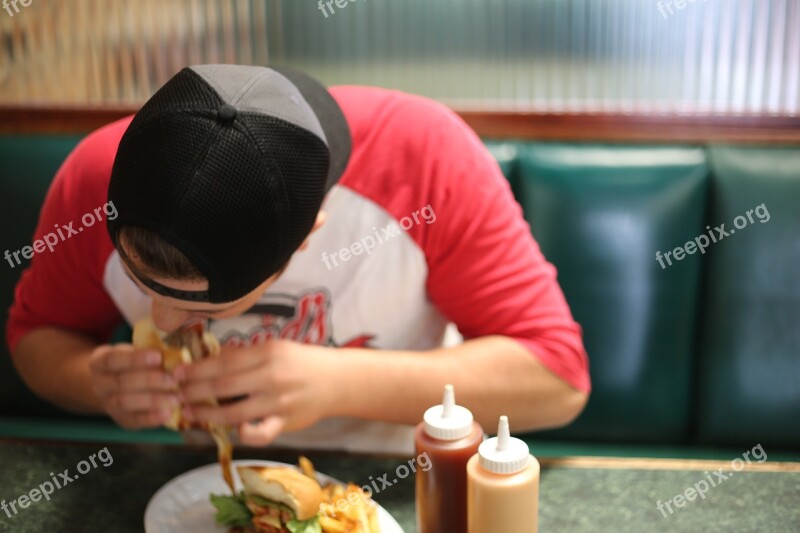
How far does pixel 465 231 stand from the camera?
4.48 ft

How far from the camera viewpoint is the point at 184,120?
90 cm

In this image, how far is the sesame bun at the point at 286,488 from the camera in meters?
1.04

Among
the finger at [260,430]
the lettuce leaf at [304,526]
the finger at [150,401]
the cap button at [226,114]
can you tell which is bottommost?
the lettuce leaf at [304,526]

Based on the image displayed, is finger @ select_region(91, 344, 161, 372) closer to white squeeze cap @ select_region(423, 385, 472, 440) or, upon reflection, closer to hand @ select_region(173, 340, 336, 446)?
hand @ select_region(173, 340, 336, 446)

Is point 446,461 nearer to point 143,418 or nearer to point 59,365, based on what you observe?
point 143,418

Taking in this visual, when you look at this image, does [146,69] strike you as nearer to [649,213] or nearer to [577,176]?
[577,176]

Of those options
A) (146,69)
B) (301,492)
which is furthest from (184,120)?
(146,69)

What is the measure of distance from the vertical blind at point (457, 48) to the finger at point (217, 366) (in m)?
1.13

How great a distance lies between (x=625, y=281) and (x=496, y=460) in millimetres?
1089

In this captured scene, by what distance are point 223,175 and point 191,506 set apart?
1.62ft

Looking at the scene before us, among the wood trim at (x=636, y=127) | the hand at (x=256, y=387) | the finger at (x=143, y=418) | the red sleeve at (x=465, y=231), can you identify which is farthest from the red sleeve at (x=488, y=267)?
the wood trim at (x=636, y=127)

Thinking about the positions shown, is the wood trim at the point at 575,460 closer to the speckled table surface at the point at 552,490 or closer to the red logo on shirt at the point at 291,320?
the speckled table surface at the point at 552,490

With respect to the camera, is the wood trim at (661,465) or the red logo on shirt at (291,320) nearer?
the wood trim at (661,465)

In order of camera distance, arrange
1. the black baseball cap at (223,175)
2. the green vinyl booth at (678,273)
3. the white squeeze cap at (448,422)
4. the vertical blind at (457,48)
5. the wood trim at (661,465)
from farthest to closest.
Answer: the vertical blind at (457,48) < the green vinyl booth at (678,273) < the wood trim at (661,465) < the white squeeze cap at (448,422) < the black baseball cap at (223,175)
